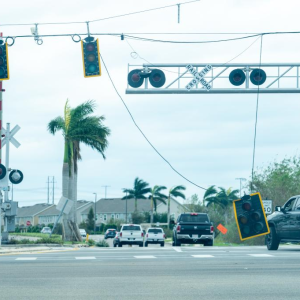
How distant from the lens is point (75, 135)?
148 feet

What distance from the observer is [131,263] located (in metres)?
16.5

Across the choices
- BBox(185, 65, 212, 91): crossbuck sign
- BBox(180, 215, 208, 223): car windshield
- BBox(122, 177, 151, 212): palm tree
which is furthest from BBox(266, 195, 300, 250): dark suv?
BBox(122, 177, 151, 212): palm tree

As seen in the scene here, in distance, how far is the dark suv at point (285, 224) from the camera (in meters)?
21.1

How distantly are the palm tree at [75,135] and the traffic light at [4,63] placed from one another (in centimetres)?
2231

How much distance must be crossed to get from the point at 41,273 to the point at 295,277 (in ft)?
16.0

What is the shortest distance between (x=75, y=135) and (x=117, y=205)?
89911 millimetres

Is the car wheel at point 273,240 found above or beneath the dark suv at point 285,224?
beneath

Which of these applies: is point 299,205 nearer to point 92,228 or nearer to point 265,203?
point 265,203

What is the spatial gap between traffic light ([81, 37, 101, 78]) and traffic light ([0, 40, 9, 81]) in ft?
Answer: 8.00

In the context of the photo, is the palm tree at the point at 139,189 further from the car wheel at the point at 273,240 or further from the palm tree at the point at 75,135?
the car wheel at the point at 273,240

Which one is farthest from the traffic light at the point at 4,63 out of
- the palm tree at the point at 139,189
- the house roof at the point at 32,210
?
the house roof at the point at 32,210

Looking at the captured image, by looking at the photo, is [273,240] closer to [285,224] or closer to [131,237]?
[285,224]

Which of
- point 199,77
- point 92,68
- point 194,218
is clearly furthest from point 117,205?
point 92,68

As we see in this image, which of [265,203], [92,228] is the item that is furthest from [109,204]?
[265,203]
